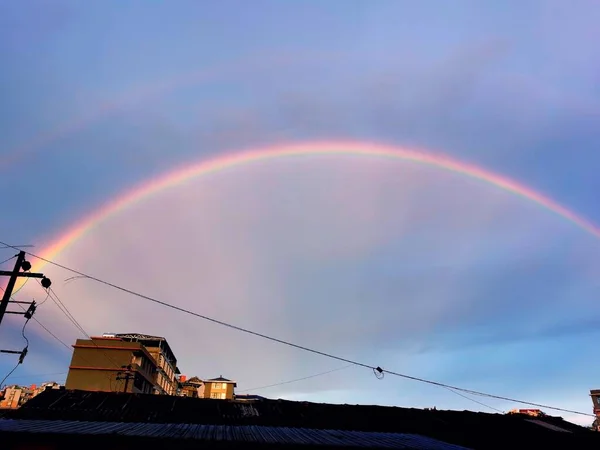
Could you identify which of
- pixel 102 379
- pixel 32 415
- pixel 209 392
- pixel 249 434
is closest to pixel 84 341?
pixel 102 379

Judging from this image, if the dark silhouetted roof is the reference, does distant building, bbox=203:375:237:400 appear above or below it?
above

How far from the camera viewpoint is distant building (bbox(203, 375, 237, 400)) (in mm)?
89875

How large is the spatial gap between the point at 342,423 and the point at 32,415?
12.4 meters

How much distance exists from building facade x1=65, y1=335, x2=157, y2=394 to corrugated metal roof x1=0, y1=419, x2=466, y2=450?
171ft

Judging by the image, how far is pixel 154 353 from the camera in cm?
7750

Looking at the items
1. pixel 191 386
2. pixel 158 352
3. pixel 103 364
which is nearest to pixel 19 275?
pixel 103 364

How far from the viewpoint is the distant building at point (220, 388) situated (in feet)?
295

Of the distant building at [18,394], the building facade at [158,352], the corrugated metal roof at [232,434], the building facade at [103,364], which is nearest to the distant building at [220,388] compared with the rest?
the building facade at [158,352]

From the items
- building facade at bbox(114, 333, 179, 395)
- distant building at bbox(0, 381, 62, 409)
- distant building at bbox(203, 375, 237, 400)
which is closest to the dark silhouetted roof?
building facade at bbox(114, 333, 179, 395)

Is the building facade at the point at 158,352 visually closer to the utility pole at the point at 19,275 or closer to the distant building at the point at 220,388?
the distant building at the point at 220,388

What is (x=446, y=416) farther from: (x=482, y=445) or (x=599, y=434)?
(x=599, y=434)

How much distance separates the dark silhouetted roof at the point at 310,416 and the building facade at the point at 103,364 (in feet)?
147

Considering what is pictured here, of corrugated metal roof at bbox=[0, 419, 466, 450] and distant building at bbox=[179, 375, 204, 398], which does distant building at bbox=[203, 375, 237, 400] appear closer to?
distant building at bbox=[179, 375, 204, 398]

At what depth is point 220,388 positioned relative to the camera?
90.3 m
